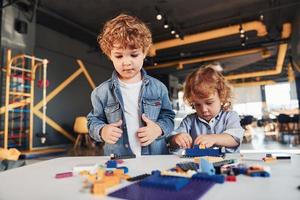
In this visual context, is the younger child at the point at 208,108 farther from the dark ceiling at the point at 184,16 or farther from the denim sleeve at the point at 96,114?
the dark ceiling at the point at 184,16

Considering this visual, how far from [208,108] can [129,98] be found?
29 cm

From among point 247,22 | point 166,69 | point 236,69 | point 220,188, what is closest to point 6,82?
point 220,188

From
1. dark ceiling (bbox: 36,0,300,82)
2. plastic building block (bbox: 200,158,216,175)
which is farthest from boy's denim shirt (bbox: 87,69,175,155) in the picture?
dark ceiling (bbox: 36,0,300,82)

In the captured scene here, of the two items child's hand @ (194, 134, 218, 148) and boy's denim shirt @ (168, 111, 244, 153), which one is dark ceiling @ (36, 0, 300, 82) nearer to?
boy's denim shirt @ (168, 111, 244, 153)

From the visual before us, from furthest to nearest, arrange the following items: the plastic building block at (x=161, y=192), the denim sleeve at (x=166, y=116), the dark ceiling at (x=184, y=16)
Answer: the dark ceiling at (x=184, y=16)
the denim sleeve at (x=166, y=116)
the plastic building block at (x=161, y=192)

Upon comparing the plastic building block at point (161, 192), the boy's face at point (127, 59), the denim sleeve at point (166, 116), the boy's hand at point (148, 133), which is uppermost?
the boy's face at point (127, 59)

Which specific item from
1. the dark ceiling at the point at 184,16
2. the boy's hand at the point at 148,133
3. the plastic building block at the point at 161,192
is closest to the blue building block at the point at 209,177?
the plastic building block at the point at 161,192

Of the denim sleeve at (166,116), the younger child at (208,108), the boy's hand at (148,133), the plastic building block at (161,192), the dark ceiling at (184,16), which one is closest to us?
the plastic building block at (161,192)

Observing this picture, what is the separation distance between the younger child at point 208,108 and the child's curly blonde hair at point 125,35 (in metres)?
0.26

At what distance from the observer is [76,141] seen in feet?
14.9

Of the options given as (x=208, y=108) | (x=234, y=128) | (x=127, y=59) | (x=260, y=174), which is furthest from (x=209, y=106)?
(x=260, y=174)

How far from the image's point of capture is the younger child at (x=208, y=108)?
90 cm

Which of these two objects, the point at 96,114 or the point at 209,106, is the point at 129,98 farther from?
the point at 209,106

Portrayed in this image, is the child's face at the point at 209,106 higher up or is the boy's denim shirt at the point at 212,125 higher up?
the child's face at the point at 209,106
